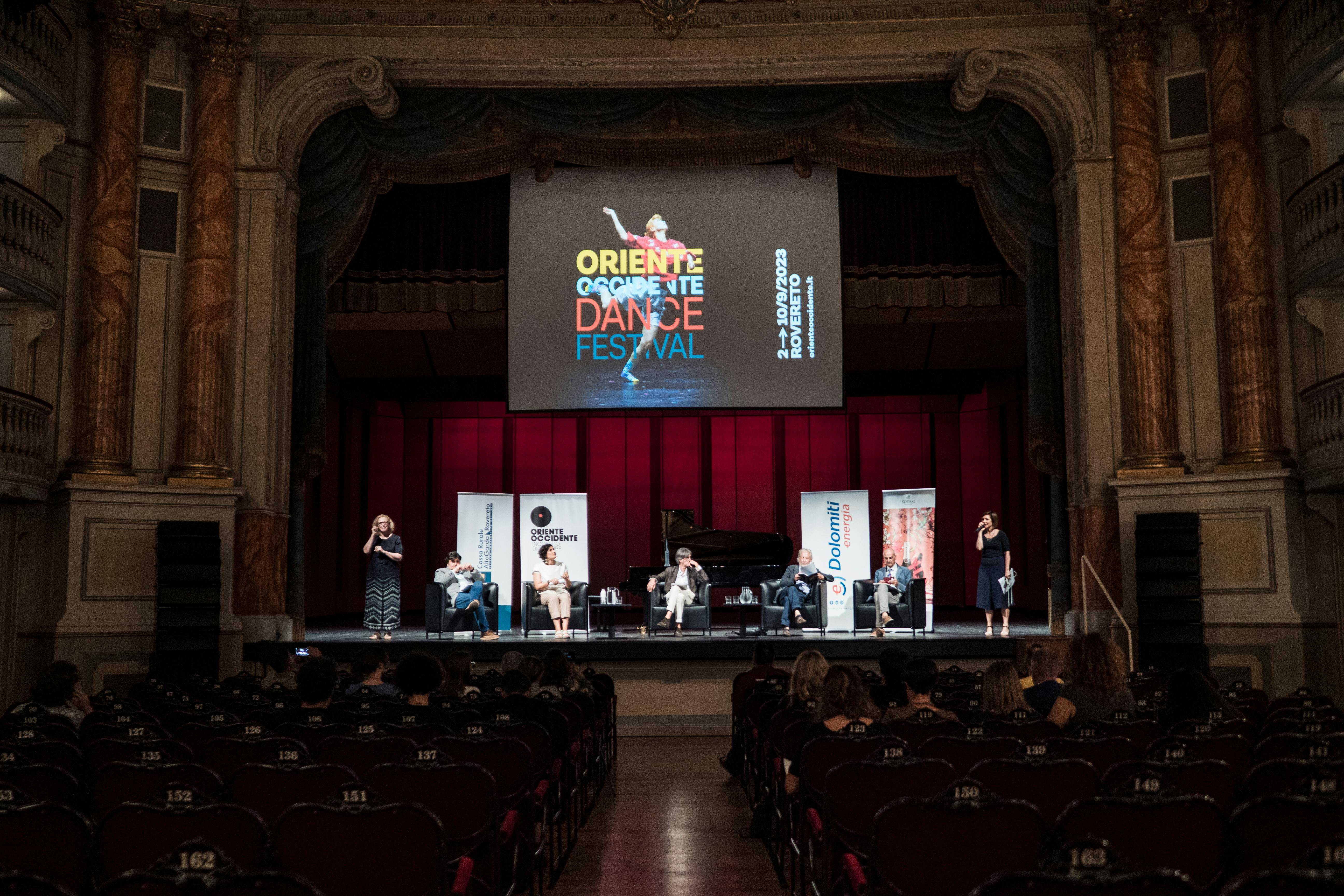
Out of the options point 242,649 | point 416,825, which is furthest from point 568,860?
point 242,649

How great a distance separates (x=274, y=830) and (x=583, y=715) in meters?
3.83

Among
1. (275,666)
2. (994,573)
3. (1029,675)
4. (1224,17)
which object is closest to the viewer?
(1029,675)

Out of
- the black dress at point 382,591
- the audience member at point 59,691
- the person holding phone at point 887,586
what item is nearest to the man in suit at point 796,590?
the person holding phone at point 887,586

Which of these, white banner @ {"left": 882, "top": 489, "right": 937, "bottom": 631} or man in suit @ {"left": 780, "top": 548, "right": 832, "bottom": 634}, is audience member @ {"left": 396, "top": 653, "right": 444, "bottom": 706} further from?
white banner @ {"left": 882, "top": 489, "right": 937, "bottom": 631}

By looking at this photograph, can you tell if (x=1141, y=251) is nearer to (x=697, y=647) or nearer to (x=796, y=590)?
(x=796, y=590)

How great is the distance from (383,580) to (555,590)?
1.79 meters

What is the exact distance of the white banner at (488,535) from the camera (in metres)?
14.0

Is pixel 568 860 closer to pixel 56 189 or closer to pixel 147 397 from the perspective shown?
pixel 147 397

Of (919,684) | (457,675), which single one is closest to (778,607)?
(457,675)

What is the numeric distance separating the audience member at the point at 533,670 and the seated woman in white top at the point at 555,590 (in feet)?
17.2

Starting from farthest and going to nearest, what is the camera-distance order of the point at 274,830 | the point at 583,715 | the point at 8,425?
the point at 8,425 < the point at 583,715 < the point at 274,830

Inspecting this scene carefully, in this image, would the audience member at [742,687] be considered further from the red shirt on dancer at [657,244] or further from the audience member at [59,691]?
the red shirt on dancer at [657,244]

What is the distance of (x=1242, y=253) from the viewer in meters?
10.8

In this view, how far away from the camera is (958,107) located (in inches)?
489
